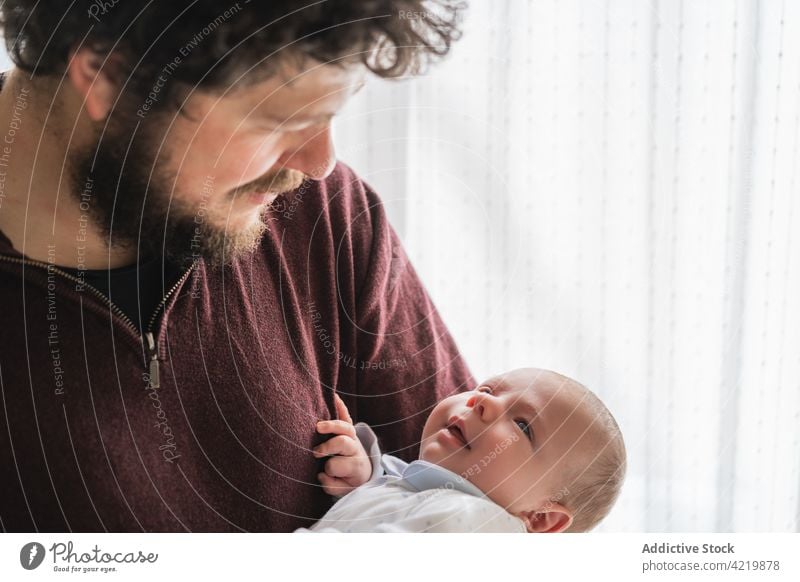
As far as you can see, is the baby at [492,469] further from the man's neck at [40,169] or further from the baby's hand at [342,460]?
the man's neck at [40,169]

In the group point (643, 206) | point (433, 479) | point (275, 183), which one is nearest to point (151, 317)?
point (275, 183)

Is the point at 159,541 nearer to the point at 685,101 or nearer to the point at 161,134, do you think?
the point at 161,134

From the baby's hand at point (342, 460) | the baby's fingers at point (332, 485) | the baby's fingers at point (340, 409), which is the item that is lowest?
the baby's fingers at point (332, 485)

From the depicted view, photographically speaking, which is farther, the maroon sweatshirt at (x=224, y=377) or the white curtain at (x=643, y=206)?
the white curtain at (x=643, y=206)

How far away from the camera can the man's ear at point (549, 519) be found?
62 cm

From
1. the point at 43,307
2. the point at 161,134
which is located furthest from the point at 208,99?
the point at 43,307

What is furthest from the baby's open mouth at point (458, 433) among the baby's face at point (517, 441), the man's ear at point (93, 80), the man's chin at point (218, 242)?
the man's ear at point (93, 80)

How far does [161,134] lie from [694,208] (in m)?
0.41

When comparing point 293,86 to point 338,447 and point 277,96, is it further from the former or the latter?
point 338,447

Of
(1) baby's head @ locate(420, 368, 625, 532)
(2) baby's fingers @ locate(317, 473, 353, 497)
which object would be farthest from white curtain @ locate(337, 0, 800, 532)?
(2) baby's fingers @ locate(317, 473, 353, 497)

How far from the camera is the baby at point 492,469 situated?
61 centimetres

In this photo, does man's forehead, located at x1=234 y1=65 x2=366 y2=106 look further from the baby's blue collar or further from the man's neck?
the baby's blue collar

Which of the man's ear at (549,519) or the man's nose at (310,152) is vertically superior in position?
the man's nose at (310,152)

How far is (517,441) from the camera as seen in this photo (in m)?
0.62
